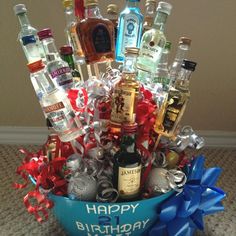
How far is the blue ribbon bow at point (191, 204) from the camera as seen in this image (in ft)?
2.66

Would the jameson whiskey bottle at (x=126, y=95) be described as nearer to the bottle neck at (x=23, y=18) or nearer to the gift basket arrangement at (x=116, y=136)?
the gift basket arrangement at (x=116, y=136)

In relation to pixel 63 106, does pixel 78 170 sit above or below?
below

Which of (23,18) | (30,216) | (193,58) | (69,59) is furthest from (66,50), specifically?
(193,58)

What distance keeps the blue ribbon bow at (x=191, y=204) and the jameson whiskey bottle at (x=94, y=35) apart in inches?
13.3

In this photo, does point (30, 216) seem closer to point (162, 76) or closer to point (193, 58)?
point (162, 76)

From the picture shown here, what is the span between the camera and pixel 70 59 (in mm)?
857

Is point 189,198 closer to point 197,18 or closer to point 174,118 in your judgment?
point 174,118

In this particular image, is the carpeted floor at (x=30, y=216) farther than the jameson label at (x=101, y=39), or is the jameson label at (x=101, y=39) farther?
the carpeted floor at (x=30, y=216)

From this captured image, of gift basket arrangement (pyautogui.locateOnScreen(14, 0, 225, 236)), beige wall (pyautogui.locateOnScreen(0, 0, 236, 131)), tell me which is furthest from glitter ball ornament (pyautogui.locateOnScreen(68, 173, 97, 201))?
beige wall (pyautogui.locateOnScreen(0, 0, 236, 131))

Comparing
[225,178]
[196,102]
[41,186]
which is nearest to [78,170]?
[41,186]

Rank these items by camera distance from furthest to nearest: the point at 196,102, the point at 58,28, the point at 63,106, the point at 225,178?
the point at 196,102, the point at 58,28, the point at 225,178, the point at 63,106

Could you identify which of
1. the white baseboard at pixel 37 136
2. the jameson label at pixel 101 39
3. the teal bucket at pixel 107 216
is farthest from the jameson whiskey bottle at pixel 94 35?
the white baseboard at pixel 37 136

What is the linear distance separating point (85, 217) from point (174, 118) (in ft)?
0.97

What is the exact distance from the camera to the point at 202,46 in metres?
1.39
